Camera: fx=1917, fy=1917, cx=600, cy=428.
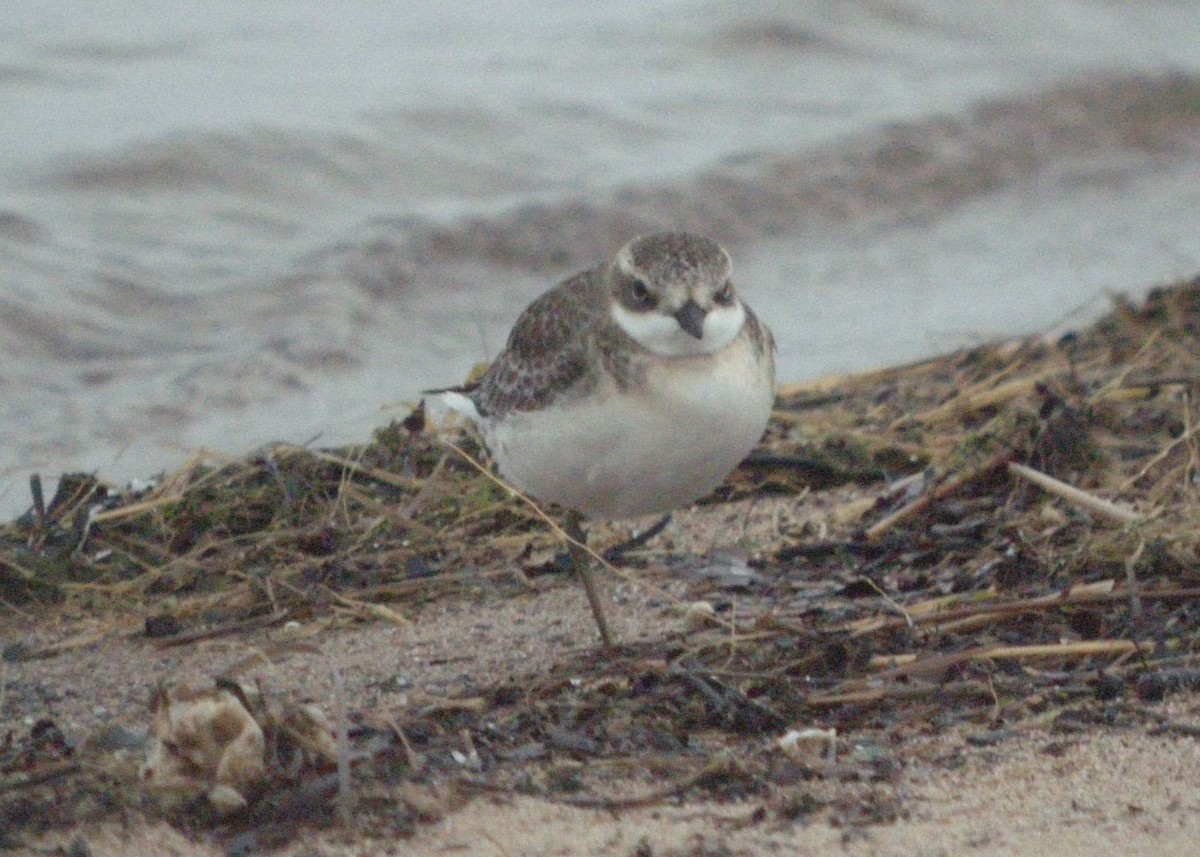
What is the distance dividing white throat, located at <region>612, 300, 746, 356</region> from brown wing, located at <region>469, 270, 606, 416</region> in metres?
0.12

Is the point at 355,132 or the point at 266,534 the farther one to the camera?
the point at 355,132

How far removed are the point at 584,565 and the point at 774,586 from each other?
0.53 metres

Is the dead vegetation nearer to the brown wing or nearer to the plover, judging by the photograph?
the plover

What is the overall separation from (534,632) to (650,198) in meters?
6.19

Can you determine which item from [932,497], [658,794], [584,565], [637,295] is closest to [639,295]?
[637,295]

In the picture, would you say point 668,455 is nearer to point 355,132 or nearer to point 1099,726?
point 1099,726

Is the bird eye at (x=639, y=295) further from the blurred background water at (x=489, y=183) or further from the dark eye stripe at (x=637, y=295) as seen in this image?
the blurred background water at (x=489, y=183)

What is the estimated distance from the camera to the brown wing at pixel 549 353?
4.42 m

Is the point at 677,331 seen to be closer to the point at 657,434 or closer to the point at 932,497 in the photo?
the point at 657,434

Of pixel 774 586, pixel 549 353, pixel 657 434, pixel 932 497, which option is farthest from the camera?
pixel 932 497

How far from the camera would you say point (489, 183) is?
10.8 m

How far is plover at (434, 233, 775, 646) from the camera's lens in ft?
13.9

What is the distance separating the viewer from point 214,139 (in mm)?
10570

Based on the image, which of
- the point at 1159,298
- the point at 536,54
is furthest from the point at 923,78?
the point at 1159,298
